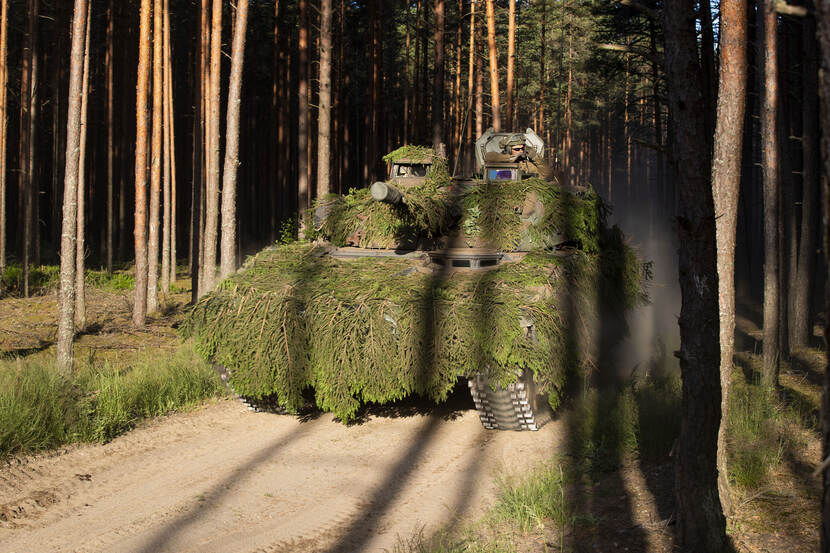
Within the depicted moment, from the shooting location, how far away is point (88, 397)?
326 inches

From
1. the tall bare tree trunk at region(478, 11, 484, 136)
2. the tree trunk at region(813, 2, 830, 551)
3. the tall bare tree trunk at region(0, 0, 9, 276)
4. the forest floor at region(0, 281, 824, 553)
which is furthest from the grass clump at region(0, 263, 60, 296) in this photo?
the tree trunk at region(813, 2, 830, 551)

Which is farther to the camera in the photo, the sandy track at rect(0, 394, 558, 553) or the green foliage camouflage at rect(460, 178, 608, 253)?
the green foliage camouflage at rect(460, 178, 608, 253)

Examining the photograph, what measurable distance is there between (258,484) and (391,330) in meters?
1.87

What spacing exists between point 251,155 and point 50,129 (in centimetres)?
1022

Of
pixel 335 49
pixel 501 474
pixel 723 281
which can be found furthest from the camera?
pixel 335 49

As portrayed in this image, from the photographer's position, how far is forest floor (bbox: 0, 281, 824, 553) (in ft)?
16.9

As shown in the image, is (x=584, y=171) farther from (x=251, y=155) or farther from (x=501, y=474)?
(x=501, y=474)

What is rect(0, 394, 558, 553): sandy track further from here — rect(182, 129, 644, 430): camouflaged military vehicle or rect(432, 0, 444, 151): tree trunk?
A: rect(432, 0, 444, 151): tree trunk

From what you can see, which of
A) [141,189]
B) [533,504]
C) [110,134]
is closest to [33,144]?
[110,134]

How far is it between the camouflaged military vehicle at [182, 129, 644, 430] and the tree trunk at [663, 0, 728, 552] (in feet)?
7.53

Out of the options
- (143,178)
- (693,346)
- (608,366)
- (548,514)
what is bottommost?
(548,514)

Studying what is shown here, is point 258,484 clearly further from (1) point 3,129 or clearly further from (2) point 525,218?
(1) point 3,129

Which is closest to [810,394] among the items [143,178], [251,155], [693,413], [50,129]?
[693,413]

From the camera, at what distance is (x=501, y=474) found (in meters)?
6.54
